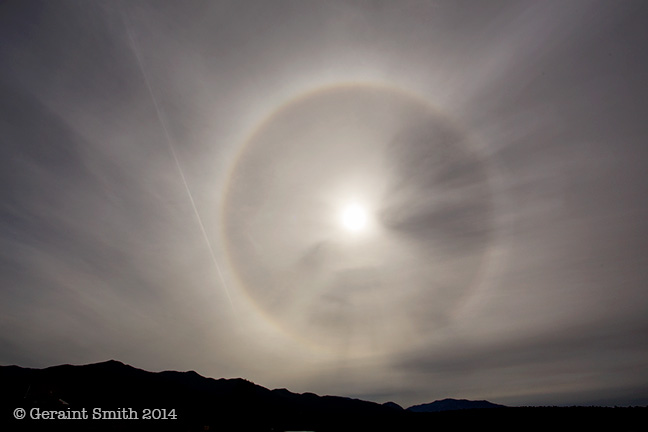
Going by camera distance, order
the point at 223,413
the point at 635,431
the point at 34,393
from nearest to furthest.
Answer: the point at 34,393 < the point at 635,431 < the point at 223,413

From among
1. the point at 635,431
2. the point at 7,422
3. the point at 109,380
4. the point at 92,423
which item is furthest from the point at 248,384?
the point at 635,431

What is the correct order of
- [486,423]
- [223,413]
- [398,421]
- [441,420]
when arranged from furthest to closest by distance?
[398,421], [441,420], [486,423], [223,413]

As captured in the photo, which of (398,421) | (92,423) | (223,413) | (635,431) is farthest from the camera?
(398,421)

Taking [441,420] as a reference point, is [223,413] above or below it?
above

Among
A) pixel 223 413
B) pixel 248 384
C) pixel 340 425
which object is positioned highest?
pixel 248 384

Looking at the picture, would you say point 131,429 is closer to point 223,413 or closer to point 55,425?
point 55,425

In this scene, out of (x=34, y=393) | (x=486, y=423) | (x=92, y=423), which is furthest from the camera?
(x=486, y=423)

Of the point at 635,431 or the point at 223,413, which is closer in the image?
the point at 635,431

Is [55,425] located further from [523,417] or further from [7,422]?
[523,417]

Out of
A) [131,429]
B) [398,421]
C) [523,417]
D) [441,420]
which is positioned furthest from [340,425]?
[131,429]
